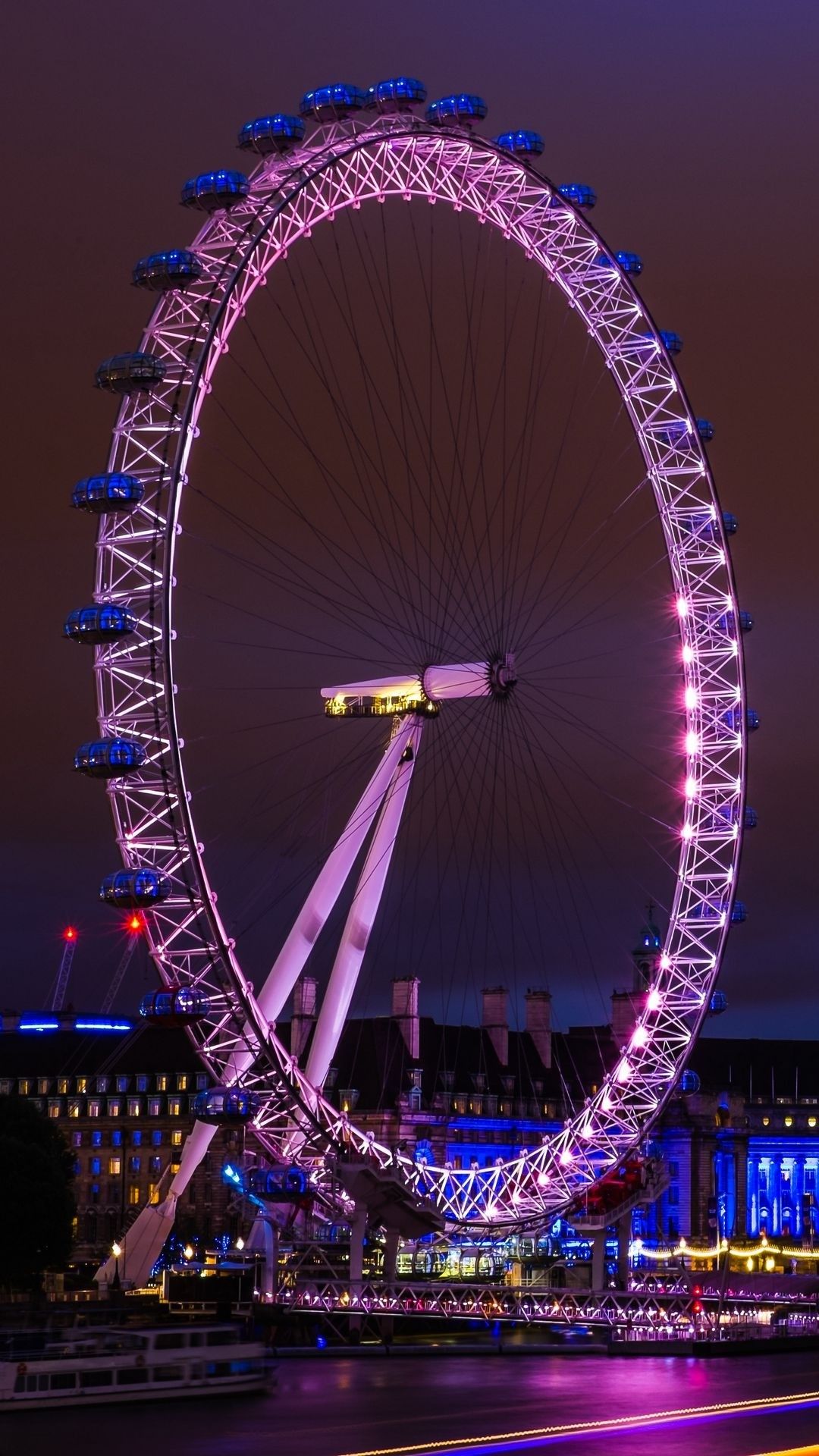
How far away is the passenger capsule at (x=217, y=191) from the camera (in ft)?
184

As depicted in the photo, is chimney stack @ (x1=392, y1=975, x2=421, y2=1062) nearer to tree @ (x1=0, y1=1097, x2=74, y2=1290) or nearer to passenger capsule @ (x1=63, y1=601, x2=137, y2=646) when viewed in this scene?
tree @ (x1=0, y1=1097, x2=74, y2=1290)

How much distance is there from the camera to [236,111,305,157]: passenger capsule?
56750mm

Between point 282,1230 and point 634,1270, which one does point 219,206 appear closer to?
point 282,1230

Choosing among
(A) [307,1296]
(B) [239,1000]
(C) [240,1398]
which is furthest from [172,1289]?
(C) [240,1398]

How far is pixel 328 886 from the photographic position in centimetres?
6531

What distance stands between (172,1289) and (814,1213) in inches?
4034

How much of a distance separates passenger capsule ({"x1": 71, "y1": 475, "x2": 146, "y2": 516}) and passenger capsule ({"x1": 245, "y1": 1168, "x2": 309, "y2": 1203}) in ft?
62.8

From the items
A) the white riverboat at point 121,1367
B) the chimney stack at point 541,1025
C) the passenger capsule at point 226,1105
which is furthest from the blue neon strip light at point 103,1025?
the white riverboat at point 121,1367

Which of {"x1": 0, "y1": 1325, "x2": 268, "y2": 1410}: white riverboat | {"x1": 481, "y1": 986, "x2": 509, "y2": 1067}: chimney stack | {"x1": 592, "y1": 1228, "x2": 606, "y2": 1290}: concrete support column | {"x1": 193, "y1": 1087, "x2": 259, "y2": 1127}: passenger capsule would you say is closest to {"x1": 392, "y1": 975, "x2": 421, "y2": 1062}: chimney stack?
{"x1": 481, "y1": 986, "x2": 509, "y2": 1067}: chimney stack

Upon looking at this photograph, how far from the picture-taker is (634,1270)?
87562mm

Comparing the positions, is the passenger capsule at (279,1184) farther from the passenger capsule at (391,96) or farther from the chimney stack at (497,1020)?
the chimney stack at (497,1020)

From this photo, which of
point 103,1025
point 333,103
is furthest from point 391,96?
point 103,1025

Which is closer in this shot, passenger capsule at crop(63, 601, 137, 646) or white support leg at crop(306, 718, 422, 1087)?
passenger capsule at crop(63, 601, 137, 646)

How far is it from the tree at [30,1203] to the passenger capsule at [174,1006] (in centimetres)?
3324
